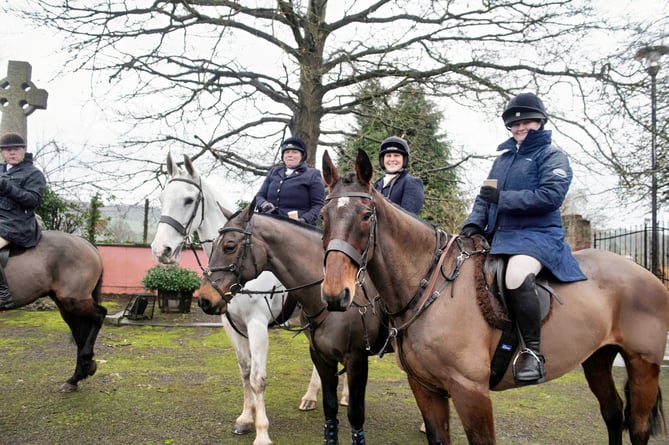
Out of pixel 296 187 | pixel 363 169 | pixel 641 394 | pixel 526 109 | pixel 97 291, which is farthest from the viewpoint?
pixel 97 291

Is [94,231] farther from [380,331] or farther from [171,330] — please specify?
[380,331]

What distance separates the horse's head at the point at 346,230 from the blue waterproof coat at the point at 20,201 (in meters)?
4.32

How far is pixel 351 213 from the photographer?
8.18 feet

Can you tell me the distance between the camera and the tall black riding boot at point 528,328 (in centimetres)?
274

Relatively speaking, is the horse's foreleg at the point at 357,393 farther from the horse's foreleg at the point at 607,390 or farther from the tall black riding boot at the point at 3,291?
the tall black riding boot at the point at 3,291

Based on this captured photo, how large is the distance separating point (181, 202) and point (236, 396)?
2.50 m

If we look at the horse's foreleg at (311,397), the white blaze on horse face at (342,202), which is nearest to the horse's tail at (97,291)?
the horse's foreleg at (311,397)

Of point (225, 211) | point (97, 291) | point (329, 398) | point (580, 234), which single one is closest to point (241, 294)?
point (225, 211)

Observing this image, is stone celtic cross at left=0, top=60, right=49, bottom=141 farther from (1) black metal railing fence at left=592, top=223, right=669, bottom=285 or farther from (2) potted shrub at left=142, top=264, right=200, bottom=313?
(1) black metal railing fence at left=592, top=223, right=669, bottom=285

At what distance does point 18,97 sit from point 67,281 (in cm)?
601

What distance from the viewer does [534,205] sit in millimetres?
2855

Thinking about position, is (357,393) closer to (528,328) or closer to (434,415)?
(434,415)

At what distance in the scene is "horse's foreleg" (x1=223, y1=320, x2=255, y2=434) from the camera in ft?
14.5

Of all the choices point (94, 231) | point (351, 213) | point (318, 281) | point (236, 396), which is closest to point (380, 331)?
point (318, 281)
